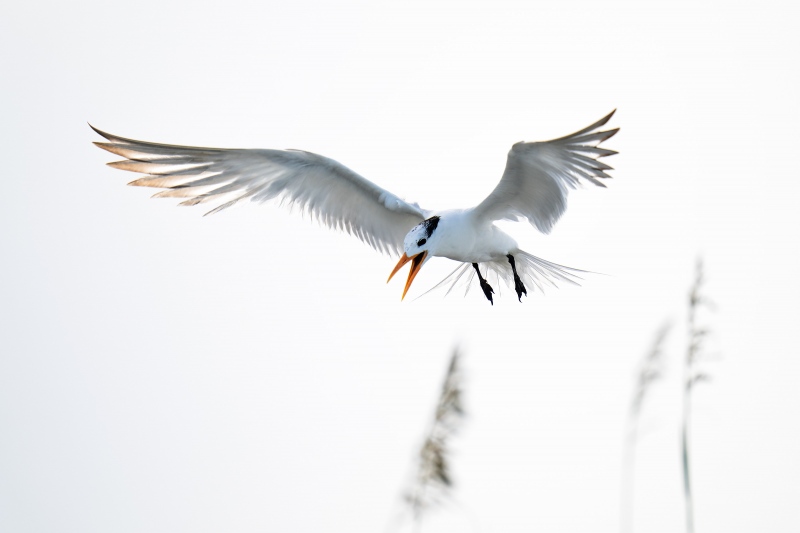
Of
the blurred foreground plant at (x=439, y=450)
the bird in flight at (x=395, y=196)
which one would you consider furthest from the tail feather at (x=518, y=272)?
the blurred foreground plant at (x=439, y=450)

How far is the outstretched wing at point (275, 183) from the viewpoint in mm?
7031

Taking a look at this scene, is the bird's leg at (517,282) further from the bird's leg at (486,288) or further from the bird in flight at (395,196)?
the bird's leg at (486,288)

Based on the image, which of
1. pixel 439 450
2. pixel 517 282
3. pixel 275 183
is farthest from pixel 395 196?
pixel 439 450

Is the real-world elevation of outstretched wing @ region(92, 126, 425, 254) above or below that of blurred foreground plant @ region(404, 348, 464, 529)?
above

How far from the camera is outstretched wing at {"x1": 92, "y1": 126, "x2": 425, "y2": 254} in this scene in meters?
7.03

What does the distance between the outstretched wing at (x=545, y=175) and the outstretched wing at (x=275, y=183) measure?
78 cm

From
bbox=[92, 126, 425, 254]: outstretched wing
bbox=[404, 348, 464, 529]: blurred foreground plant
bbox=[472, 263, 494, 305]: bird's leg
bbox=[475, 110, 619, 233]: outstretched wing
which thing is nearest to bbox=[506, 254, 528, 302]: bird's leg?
bbox=[472, 263, 494, 305]: bird's leg

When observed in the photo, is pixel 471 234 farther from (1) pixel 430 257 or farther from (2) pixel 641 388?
(2) pixel 641 388

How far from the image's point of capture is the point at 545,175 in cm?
658

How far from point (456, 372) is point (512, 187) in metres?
2.60

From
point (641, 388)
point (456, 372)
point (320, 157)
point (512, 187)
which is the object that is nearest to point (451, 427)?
point (456, 372)

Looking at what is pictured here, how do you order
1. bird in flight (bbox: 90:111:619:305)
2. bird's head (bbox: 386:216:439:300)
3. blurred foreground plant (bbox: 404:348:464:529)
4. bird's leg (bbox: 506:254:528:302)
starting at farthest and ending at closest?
bird's leg (bbox: 506:254:528:302)
bird's head (bbox: 386:216:439:300)
bird in flight (bbox: 90:111:619:305)
blurred foreground plant (bbox: 404:348:464:529)

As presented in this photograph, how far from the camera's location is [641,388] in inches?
185

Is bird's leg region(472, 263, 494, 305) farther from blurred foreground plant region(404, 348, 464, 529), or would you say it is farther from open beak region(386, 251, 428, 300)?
blurred foreground plant region(404, 348, 464, 529)
